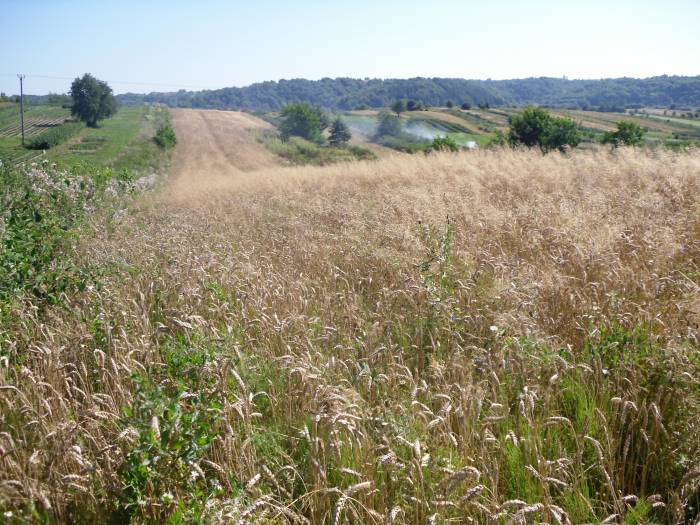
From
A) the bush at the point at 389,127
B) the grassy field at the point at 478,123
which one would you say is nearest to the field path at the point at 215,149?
the bush at the point at 389,127

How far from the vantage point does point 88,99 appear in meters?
64.4

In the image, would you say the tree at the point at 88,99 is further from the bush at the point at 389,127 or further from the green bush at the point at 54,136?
the bush at the point at 389,127

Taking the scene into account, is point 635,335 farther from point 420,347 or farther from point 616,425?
point 420,347

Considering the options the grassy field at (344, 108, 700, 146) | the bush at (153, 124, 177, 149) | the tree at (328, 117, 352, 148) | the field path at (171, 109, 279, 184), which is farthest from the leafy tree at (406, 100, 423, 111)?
the bush at (153, 124, 177, 149)

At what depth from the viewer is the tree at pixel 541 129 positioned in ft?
122

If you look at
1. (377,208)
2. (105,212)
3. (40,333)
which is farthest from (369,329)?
(105,212)

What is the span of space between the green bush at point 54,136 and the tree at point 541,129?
1589 inches

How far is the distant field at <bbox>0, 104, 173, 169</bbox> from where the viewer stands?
38497 mm

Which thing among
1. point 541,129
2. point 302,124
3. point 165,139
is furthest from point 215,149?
point 541,129

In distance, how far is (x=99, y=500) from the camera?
256 centimetres

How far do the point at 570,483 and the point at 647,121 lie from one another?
3956 inches

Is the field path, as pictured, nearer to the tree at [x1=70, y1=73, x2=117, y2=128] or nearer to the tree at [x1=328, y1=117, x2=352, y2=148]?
the tree at [x1=70, y1=73, x2=117, y2=128]

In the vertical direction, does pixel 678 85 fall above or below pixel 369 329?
above

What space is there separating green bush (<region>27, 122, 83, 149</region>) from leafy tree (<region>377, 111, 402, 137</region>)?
160 feet
